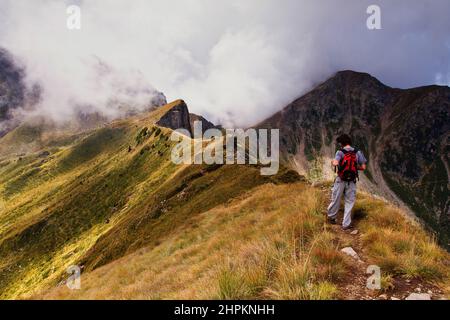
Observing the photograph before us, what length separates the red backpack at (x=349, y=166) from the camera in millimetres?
12133

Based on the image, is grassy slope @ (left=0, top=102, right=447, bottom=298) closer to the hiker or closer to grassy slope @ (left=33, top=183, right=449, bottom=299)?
grassy slope @ (left=33, top=183, right=449, bottom=299)

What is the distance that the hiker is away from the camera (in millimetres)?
12117

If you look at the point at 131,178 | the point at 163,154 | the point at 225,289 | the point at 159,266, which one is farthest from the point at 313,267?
the point at 131,178

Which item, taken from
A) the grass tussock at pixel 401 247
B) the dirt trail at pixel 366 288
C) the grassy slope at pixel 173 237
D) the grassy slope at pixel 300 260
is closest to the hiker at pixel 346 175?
the grassy slope at pixel 300 260

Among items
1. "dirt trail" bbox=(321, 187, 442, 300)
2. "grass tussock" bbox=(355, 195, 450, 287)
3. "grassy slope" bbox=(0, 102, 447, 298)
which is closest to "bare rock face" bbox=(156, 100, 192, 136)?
"grassy slope" bbox=(0, 102, 447, 298)

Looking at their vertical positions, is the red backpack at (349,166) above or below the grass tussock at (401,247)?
above

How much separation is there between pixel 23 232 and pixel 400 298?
288 ft

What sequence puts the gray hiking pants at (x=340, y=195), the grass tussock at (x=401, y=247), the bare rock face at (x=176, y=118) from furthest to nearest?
the bare rock face at (x=176, y=118)
the gray hiking pants at (x=340, y=195)
the grass tussock at (x=401, y=247)

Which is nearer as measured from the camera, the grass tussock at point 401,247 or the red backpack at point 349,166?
the grass tussock at point 401,247

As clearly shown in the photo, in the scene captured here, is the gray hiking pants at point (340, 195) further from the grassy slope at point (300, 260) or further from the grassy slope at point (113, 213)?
the grassy slope at point (113, 213)

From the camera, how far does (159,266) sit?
15172mm

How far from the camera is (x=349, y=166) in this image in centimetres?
1217

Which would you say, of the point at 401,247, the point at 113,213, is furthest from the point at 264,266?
the point at 113,213
